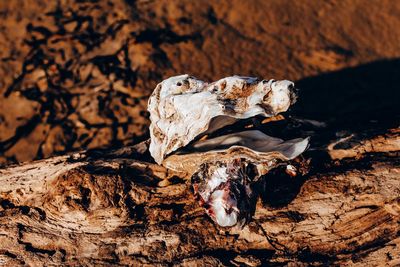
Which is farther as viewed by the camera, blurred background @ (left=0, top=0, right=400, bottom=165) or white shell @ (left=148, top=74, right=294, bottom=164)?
blurred background @ (left=0, top=0, right=400, bottom=165)

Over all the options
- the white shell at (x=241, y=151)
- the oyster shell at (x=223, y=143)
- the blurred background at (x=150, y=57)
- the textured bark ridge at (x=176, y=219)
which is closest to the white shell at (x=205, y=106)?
the oyster shell at (x=223, y=143)

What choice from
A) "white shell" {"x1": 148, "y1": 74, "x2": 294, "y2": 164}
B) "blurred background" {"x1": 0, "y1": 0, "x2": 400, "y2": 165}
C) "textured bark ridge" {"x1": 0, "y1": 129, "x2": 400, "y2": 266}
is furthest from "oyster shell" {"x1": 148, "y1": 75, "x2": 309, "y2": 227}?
"blurred background" {"x1": 0, "y1": 0, "x2": 400, "y2": 165}

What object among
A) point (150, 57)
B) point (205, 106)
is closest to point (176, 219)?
point (205, 106)

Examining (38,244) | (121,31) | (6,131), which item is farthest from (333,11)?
(38,244)

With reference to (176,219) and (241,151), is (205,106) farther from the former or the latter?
(176,219)

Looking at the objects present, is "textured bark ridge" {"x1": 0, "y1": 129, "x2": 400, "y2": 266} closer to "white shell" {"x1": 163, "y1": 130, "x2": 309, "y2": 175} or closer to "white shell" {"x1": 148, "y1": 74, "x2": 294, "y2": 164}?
"white shell" {"x1": 163, "y1": 130, "x2": 309, "y2": 175}

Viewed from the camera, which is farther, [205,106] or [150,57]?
[150,57]
